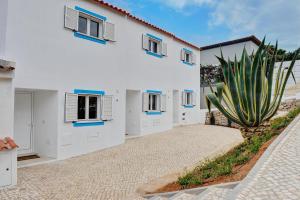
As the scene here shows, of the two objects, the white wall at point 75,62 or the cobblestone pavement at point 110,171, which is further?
the white wall at point 75,62

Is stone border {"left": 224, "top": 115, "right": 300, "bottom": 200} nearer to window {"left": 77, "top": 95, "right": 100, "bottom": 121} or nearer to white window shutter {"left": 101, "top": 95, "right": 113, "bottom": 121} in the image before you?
white window shutter {"left": 101, "top": 95, "right": 113, "bottom": 121}

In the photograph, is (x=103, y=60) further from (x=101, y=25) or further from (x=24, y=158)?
(x=24, y=158)

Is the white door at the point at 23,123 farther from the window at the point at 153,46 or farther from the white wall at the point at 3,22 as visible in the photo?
the window at the point at 153,46

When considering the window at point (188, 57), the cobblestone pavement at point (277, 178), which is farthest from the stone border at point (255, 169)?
the window at point (188, 57)

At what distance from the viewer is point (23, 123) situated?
31.8ft

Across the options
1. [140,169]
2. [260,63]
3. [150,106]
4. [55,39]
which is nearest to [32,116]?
[55,39]

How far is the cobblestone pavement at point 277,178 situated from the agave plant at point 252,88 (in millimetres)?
1090

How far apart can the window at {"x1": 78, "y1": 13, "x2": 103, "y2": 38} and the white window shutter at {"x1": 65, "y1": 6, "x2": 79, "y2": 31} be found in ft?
2.03

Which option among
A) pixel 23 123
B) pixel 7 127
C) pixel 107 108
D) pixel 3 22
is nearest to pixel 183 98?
pixel 107 108

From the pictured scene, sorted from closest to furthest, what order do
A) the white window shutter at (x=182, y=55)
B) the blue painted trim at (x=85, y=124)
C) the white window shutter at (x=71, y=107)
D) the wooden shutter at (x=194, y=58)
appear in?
the white window shutter at (x=71, y=107), the blue painted trim at (x=85, y=124), the white window shutter at (x=182, y=55), the wooden shutter at (x=194, y=58)

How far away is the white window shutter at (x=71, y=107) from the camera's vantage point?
988 centimetres

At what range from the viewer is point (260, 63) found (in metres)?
6.75

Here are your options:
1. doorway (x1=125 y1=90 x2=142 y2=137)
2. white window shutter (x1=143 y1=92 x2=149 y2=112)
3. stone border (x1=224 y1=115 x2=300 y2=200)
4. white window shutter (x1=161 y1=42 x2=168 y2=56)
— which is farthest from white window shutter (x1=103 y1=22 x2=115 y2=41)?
stone border (x1=224 y1=115 x2=300 y2=200)

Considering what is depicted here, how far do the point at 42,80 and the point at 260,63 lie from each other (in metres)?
7.77
